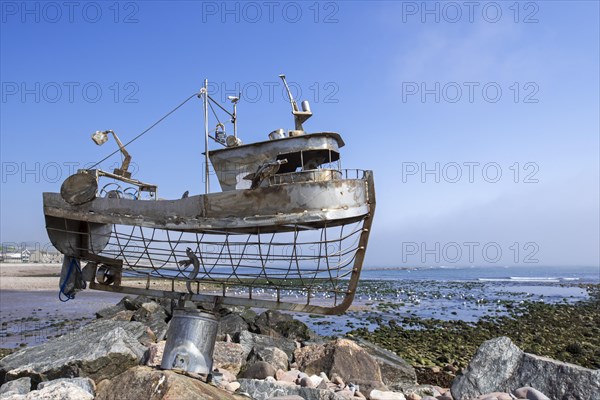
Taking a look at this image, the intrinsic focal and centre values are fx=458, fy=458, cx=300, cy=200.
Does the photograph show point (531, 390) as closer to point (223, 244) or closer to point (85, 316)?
point (223, 244)

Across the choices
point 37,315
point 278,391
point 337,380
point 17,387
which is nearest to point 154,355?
point 17,387

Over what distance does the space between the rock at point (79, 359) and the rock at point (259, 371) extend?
1913mm

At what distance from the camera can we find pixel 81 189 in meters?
7.11

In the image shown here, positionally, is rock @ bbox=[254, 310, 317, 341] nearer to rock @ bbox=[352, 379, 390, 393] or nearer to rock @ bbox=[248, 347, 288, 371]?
rock @ bbox=[248, 347, 288, 371]

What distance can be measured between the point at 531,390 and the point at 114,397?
5826 mm

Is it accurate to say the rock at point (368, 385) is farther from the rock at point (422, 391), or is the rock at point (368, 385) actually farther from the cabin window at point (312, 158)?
the cabin window at point (312, 158)

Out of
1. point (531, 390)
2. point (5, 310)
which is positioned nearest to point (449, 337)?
point (531, 390)

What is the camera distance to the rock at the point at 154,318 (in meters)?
11.0

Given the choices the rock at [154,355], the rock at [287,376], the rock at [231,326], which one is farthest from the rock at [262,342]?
the rock at [154,355]

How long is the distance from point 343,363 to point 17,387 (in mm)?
5177

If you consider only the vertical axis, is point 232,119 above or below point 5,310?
above

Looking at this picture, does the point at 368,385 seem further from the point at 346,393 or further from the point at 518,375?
the point at 518,375

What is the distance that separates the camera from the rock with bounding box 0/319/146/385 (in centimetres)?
714

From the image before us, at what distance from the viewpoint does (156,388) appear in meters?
5.03
